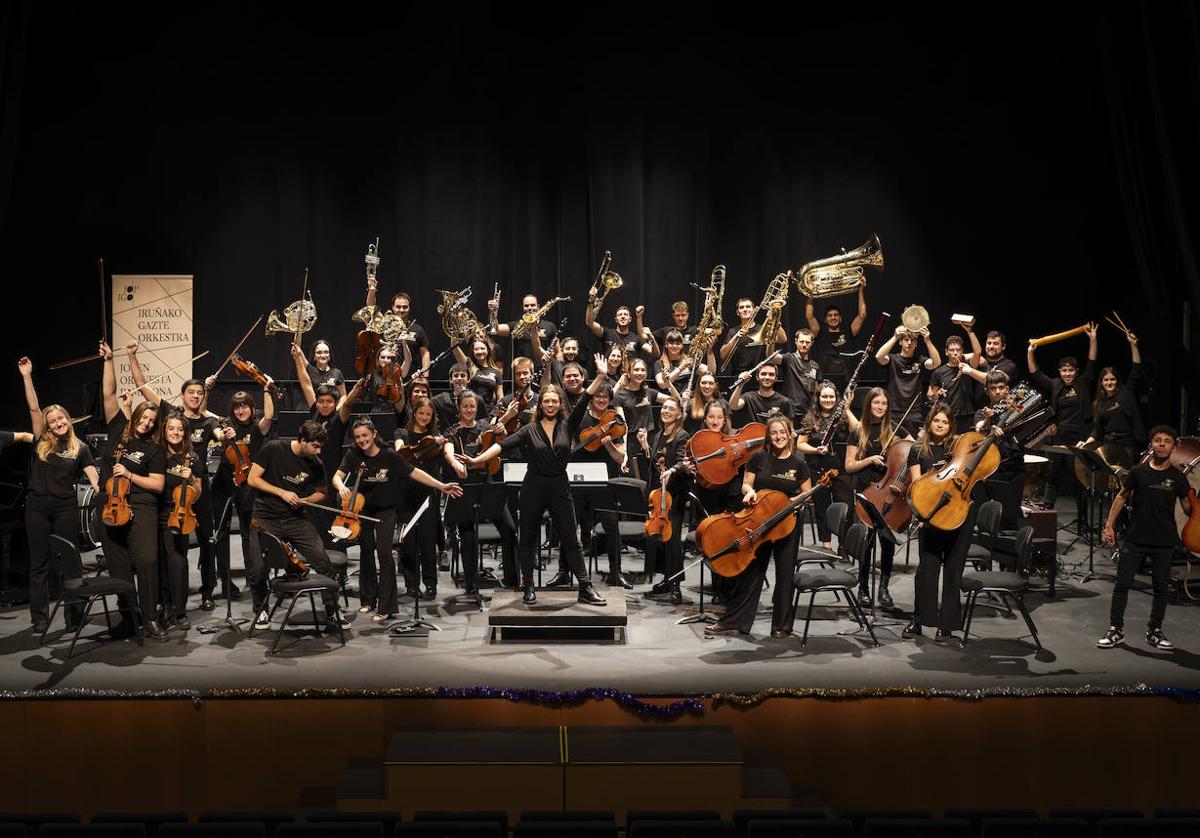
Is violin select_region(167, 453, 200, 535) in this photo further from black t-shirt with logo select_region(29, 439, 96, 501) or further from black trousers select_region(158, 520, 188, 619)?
black t-shirt with logo select_region(29, 439, 96, 501)

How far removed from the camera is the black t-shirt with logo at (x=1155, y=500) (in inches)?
321

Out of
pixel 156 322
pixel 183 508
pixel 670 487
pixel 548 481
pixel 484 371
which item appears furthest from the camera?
pixel 156 322

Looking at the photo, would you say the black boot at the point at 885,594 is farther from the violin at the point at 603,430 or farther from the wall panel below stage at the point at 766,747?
the violin at the point at 603,430

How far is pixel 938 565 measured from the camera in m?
8.43

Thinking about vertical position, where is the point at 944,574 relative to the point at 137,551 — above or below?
below

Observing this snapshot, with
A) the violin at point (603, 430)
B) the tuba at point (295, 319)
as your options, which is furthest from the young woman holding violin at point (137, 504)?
the tuba at point (295, 319)

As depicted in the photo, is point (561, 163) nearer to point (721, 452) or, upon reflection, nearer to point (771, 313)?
point (771, 313)

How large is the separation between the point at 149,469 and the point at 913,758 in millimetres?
5549

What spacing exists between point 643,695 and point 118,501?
399 centimetres

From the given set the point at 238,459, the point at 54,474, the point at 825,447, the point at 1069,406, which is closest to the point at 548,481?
the point at 825,447

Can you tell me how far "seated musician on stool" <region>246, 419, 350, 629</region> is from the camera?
8430 mm

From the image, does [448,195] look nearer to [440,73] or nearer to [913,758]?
[440,73]

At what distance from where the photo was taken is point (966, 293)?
14477 millimetres

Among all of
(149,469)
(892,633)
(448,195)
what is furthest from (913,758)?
(448,195)
